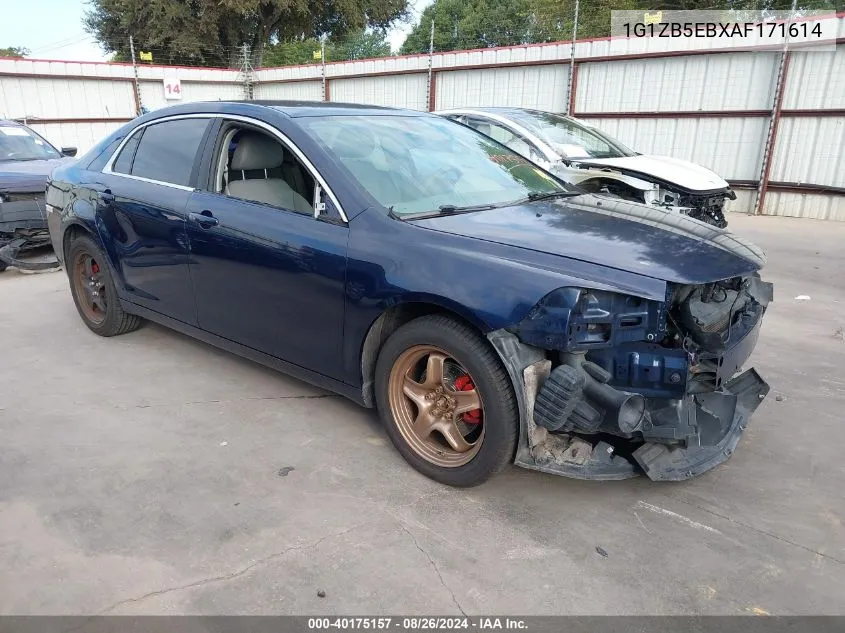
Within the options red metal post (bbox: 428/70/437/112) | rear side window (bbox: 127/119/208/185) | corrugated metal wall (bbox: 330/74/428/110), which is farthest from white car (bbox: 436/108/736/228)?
corrugated metal wall (bbox: 330/74/428/110)

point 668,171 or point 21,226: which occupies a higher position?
point 668,171

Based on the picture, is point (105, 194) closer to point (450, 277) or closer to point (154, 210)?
point (154, 210)

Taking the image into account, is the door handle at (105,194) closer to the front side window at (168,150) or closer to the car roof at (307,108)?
the front side window at (168,150)

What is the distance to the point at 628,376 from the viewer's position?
8.66 feet

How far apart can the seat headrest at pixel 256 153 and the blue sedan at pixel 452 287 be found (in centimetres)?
1

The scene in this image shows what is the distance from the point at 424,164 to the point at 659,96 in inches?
420

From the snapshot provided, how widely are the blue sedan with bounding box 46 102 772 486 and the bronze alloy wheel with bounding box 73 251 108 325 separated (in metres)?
0.90

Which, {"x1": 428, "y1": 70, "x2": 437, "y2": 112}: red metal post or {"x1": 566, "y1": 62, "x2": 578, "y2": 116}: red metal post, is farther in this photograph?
{"x1": 428, "y1": 70, "x2": 437, "y2": 112}: red metal post

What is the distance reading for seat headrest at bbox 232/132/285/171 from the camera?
3.58 m

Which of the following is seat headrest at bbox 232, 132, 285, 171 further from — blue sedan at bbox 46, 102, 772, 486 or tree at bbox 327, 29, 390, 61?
tree at bbox 327, 29, 390, 61

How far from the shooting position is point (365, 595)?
7.65 feet

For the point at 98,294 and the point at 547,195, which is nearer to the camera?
the point at 547,195

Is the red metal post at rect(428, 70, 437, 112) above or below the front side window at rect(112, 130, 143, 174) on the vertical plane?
above

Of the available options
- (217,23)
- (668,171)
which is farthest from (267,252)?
(217,23)
